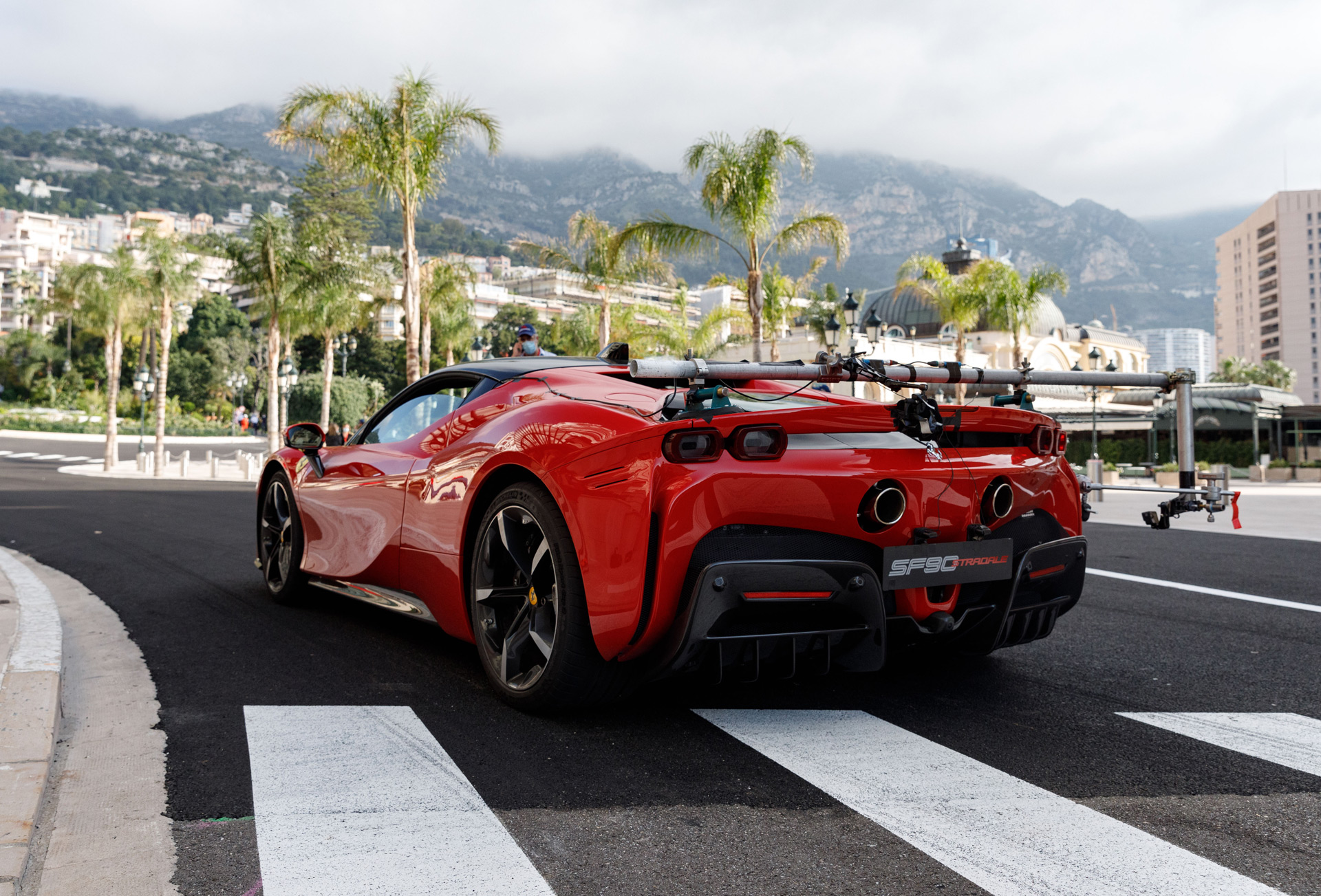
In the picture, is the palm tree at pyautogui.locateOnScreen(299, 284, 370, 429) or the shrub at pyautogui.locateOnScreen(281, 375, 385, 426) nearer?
the palm tree at pyautogui.locateOnScreen(299, 284, 370, 429)

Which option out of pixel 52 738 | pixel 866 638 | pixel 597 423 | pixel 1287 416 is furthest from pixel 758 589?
pixel 1287 416

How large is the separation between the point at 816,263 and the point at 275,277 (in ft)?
56.2

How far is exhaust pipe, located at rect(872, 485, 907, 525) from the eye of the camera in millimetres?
3139

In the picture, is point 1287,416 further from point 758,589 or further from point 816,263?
point 758,589

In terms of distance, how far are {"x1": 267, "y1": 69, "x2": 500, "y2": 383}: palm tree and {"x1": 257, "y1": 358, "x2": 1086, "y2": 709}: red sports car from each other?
16.5 meters

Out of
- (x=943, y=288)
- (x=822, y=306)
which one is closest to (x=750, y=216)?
(x=943, y=288)

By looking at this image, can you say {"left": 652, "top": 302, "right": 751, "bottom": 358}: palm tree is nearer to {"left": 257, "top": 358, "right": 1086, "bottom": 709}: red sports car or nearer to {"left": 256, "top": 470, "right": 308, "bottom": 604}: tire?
{"left": 256, "top": 470, "right": 308, "bottom": 604}: tire

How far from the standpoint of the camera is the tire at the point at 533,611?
10.6ft

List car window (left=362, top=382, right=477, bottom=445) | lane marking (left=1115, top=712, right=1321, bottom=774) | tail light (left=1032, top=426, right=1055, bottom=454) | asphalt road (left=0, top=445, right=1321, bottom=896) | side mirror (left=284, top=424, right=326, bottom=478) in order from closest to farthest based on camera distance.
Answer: asphalt road (left=0, top=445, right=1321, bottom=896) < lane marking (left=1115, top=712, right=1321, bottom=774) < tail light (left=1032, top=426, right=1055, bottom=454) < car window (left=362, top=382, right=477, bottom=445) < side mirror (left=284, top=424, right=326, bottom=478)

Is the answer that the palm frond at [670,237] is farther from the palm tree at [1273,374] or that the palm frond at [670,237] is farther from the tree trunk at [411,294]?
the palm tree at [1273,374]

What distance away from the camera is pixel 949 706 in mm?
3672

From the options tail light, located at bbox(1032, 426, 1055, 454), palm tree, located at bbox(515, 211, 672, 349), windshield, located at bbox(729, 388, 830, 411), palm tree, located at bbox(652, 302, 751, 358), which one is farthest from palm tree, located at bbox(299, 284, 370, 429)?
tail light, located at bbox(1032, 426, 1055, 454)

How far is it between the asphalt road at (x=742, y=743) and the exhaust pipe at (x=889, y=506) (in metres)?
0.78

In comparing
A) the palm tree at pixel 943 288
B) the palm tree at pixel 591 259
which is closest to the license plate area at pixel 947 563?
the palm tree at pixel 591 259
